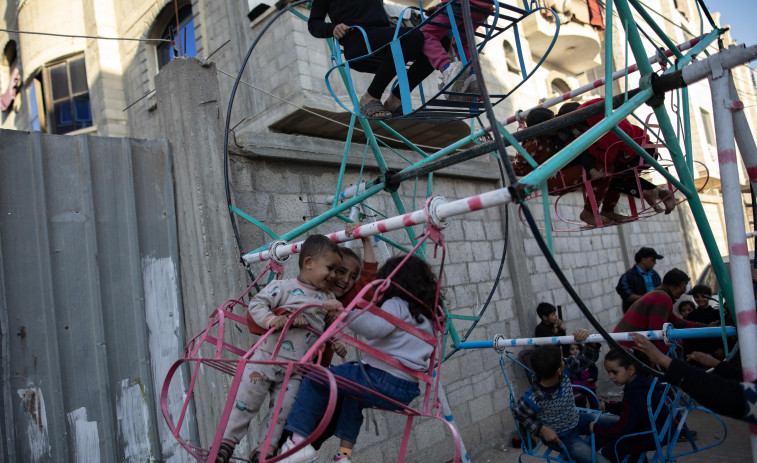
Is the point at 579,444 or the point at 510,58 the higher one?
the point at 510,58

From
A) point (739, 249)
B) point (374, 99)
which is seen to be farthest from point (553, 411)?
point (374, 99)

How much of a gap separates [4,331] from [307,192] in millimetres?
2278

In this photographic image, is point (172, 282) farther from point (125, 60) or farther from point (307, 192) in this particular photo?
point (125, 60)

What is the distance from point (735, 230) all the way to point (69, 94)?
12145 mm

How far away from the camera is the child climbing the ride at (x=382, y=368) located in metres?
2.17

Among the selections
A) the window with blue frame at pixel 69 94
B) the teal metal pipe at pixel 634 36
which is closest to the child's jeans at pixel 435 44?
the teal metal pipe at pixel 634 36

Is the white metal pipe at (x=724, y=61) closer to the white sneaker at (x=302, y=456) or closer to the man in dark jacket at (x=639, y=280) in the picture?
the white sneaker at (x=302, y=456)

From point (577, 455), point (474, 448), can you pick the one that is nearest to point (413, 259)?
point (577, 455)

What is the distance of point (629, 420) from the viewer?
332 centimetres

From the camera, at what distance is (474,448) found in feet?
17.9

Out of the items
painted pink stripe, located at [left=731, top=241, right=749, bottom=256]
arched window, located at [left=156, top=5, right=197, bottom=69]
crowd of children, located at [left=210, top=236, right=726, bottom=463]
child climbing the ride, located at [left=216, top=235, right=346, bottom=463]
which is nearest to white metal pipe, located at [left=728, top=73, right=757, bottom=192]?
painted pink stripe, located at [left=731, top=241, right=749, bottom=256]

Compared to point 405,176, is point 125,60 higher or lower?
higher

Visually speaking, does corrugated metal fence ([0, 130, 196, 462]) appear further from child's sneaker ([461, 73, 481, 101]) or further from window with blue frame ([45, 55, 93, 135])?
window with blue frame ([45, 55, 93, 135])

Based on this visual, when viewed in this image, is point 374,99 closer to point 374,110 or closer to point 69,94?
point 374,110
